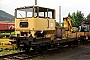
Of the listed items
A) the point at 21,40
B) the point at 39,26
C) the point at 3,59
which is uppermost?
the point at 39,26

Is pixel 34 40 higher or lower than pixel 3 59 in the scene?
higher

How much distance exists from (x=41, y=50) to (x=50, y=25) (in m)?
1.81

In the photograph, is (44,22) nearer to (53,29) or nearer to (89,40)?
(53,29)

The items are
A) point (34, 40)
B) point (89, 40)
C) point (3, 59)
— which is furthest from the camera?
point (89, 40)

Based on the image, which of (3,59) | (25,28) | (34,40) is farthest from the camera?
(25,28)

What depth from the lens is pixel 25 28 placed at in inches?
535

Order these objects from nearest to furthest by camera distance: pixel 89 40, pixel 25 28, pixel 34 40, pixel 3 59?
pixel 3 59 < pixel 34 40 < pixel 25 28 < pixel 89 40

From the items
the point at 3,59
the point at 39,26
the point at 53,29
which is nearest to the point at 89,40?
the point at 53,29

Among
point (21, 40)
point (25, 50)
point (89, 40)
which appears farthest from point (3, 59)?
point (89, 40)

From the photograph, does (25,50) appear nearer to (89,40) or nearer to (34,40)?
(34,40)

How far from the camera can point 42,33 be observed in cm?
1394

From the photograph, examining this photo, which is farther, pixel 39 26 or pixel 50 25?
pixel 50 25

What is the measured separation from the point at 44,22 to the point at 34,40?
1.76 metres

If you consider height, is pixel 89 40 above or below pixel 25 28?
below
